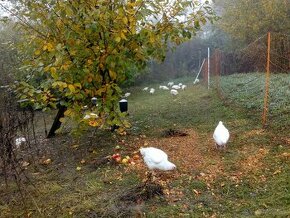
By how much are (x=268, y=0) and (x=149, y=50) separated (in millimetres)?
8508

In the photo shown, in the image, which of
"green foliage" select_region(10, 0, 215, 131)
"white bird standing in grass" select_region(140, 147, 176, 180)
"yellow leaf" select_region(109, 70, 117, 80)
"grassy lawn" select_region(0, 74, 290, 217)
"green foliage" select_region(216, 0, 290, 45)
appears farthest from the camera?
"green foliage" select_region(216, 0, 290, 45)

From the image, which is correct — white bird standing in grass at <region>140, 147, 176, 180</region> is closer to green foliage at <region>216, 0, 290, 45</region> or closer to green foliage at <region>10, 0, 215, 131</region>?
green foliage at <region>10, 0, 215, 131</region>

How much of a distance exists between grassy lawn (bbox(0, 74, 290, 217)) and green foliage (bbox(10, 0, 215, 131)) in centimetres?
78

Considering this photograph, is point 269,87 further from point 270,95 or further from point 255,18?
point 255,18

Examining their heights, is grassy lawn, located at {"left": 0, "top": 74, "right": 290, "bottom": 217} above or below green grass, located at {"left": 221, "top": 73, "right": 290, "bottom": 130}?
below

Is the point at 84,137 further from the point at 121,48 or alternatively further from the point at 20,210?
the point at 20,210

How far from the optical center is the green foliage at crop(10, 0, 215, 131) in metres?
4.14

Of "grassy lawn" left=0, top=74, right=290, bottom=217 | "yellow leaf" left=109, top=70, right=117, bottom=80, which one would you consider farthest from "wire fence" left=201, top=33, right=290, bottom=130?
"yellow leaf" left=109, top=70, right=117, bottom=80

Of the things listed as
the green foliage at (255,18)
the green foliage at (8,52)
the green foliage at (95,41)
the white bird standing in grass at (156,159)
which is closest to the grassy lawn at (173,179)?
the white bird standing in grass at (156,159)

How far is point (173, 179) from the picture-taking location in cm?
356

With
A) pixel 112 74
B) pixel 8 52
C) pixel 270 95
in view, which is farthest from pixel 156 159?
pixel 8 52

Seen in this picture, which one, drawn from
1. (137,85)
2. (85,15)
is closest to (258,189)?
(85,15)

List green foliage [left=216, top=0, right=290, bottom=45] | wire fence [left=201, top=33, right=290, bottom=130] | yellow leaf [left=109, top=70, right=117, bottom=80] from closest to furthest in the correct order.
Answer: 1. yellow leaf [left=109, top=70, right=117, bottom=80]
2. wire fence [left=201, top=33, right=290, bottom=130]
3. green foliage [left=216, top=0, right=290, bottom=45]

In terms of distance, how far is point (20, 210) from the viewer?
317 centimetres
